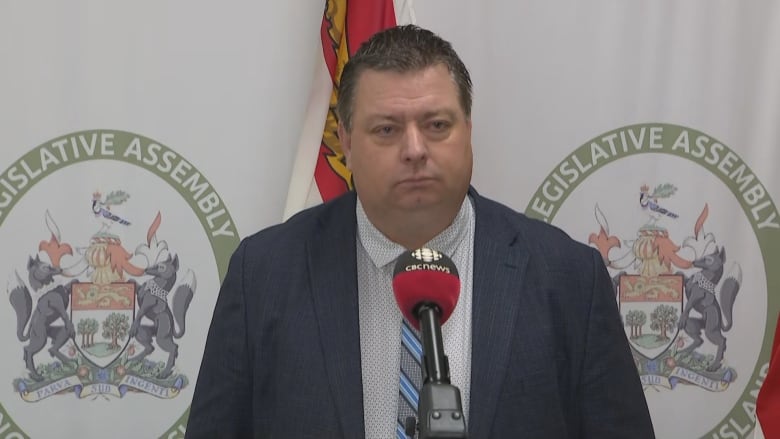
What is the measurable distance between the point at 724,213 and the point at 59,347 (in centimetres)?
211

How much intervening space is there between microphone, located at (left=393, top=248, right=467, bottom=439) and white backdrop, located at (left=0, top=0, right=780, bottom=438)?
5.45 feet

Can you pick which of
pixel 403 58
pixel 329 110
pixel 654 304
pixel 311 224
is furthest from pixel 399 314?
Answer: pixel 654 304

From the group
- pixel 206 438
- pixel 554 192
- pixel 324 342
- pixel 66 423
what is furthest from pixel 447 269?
pixel 66 423

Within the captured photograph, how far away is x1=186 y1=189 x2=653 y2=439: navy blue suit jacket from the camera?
1.83 meters

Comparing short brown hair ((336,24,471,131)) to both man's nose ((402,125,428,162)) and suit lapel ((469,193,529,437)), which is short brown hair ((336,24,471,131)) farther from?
suit lapel ((469,193,529,437))

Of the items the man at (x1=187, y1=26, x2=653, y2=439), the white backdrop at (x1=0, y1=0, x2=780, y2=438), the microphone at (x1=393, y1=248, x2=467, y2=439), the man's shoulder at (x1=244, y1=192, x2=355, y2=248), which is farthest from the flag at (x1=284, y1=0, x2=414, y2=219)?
the microphone at (x1=393, y1=248, x2=467, y2=439)

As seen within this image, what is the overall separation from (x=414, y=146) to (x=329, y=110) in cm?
104

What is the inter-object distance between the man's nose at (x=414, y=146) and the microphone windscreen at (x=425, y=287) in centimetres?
56

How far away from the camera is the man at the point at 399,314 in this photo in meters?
1.85

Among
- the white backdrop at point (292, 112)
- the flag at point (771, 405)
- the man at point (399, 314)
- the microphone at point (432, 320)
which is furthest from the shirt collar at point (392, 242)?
the white backdrop at point (292, 112)

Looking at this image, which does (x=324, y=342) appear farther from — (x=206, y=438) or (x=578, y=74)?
(x=578, y=74)

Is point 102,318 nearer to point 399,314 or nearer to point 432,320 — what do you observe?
point 399,314

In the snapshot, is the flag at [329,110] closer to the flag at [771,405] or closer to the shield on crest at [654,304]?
the shield on crest at [654,304]

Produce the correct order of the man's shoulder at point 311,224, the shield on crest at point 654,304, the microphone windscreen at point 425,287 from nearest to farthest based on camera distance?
the microphone windscreen at point 425,287
the man's shoulder at point 311,224
the shield on crest at point 654,304
